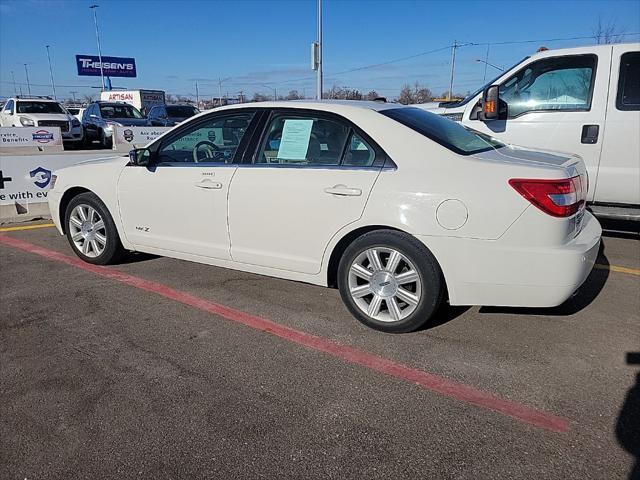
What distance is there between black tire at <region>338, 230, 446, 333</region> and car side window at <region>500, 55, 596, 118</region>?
355 cm

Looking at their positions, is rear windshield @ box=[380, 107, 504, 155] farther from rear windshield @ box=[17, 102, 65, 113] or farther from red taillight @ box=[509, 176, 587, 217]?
rear windshield @ box=[17, 102, 65, 113]

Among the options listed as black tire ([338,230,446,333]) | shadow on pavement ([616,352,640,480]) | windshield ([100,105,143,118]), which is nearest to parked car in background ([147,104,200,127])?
windshield ([100,105,143,118])

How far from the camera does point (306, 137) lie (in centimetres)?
374

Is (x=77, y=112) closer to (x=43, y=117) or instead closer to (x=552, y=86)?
(x=43, y=117)

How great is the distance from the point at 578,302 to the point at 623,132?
2.37 metres

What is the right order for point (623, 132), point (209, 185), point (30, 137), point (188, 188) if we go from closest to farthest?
point (209, 185) → point (188, 188) → point (623, 132) → point (30, 137)

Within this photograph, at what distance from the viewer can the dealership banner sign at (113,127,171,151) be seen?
16.4 metres

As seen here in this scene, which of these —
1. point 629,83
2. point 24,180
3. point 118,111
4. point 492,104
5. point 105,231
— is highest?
point 118,111

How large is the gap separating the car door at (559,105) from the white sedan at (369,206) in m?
2.11

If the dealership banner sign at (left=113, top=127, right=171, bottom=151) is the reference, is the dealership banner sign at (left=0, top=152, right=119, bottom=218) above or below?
below

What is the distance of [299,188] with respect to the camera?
3605mm

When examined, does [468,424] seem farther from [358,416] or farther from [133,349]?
[133,349]

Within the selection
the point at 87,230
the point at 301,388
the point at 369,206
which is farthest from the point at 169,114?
the point at 301,388

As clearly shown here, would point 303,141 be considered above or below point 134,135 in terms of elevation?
above
